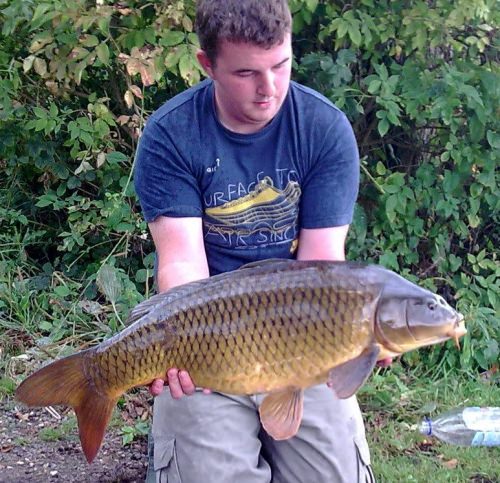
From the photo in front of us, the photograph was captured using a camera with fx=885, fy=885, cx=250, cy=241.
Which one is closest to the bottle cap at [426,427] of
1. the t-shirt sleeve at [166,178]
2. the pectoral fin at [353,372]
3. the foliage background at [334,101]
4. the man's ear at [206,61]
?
the foliage background at [334,101]

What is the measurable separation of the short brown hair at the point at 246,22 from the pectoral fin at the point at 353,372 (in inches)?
27.6

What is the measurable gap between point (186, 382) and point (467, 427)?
4.49 feet

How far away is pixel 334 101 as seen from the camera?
10.9 feet

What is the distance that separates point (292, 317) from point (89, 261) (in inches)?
90.3

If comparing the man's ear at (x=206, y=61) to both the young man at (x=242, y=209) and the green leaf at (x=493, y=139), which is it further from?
the green leaf at (x=493, y=139)

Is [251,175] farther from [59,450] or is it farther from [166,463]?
[59,450]

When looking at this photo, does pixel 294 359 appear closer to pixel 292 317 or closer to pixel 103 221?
pixel 292 317

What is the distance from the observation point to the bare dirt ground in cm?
260

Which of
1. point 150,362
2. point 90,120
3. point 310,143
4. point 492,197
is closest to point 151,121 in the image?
point 310,143

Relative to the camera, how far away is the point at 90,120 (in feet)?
11.5

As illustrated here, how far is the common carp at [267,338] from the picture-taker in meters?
1.63

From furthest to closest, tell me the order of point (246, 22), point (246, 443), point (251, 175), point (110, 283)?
point (110, 283)
point (251, 175)
point (246, 443)
point (246, 22)

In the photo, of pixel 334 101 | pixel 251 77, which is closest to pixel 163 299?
pixel 251 77

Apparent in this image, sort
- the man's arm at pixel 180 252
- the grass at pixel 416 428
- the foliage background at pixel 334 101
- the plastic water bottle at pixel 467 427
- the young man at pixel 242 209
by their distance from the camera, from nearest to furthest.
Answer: the young man at pixel 242 209 → the man's arm at pixel 180 252 → the grass at pixel 416 428 → the plastic water bottle at pixel 467 427 → the foliage background at pixel 334 101
